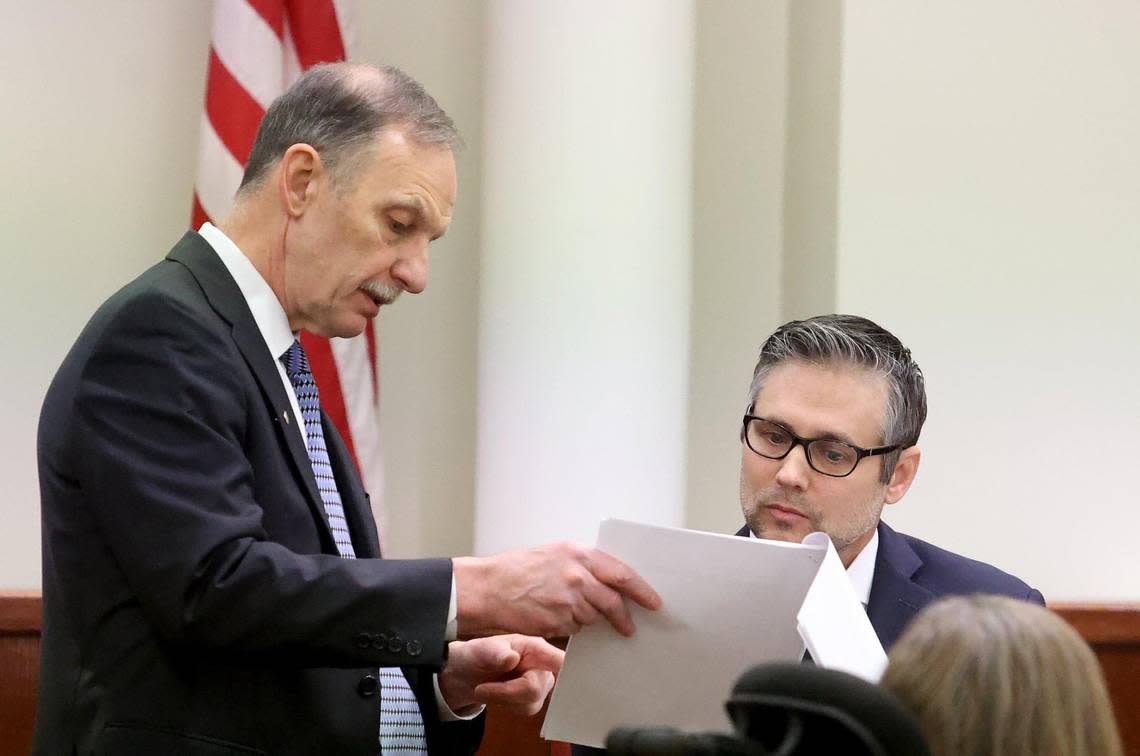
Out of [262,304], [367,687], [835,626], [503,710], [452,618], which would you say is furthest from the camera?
[503,710]

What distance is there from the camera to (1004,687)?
49.6 inches

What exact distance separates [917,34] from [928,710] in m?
3.44

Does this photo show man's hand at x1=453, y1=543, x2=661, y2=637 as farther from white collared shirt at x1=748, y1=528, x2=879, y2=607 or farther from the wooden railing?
the wooden railing

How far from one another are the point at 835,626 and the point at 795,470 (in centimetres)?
85

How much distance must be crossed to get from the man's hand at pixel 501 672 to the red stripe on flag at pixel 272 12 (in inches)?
93.9

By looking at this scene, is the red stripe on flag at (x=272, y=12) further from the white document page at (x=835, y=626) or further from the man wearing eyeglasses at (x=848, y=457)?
the white document page at (x=835, y=626)

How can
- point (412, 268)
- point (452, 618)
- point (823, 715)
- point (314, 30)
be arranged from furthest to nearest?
point (314, 30) < point (412, 268) < point (452, 618) < point (823, 715)

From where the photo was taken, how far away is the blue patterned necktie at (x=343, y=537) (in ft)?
7.29

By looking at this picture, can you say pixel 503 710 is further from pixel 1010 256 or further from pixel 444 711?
pixel 1010 256

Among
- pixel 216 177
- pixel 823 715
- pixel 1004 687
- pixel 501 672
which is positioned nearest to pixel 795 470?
pixel 501 672

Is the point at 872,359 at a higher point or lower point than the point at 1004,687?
higher

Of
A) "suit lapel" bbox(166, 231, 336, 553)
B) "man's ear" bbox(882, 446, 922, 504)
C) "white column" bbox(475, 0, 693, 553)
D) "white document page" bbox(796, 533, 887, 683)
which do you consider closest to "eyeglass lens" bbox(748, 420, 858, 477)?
"man's ear" bbox(882, 446, 922, 504)

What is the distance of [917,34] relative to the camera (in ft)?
14.3

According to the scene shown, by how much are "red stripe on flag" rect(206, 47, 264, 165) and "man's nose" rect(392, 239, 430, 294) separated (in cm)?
195
